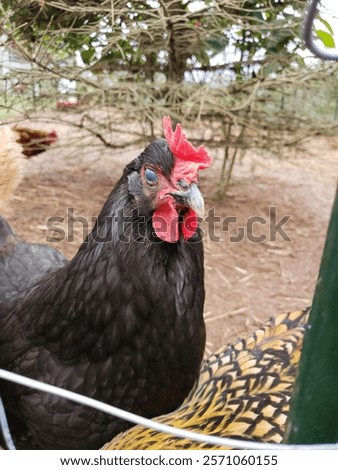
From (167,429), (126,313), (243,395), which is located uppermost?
(167,429)

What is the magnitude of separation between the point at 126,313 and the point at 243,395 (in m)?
0.45

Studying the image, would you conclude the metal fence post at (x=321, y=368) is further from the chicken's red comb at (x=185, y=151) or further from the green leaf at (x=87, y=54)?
the green leaf at (x=87, y=54)

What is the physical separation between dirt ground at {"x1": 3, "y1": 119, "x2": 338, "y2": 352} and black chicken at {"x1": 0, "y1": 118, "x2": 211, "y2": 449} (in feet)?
3.41

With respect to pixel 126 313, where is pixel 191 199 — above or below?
above

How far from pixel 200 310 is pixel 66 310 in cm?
44

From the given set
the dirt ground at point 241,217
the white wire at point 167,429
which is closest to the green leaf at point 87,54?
the dirt ground at point 241,217

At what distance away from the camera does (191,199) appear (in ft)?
3.58

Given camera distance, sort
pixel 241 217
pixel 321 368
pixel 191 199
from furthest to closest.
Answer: pixel 241 217, pixel 191 199, pixel 321 368

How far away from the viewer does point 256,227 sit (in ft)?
11.0

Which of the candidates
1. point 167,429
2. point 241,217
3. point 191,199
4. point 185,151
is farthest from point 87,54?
point 167,429

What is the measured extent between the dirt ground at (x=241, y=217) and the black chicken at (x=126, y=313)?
3.41 feet

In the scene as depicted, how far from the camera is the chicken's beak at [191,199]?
107 cm

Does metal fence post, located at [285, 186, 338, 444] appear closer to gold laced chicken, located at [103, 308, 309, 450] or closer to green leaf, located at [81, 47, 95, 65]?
gold laced chicken, located at [103, 308, 309, 450]

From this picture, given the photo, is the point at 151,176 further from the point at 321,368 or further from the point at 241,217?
the point at 241,217
